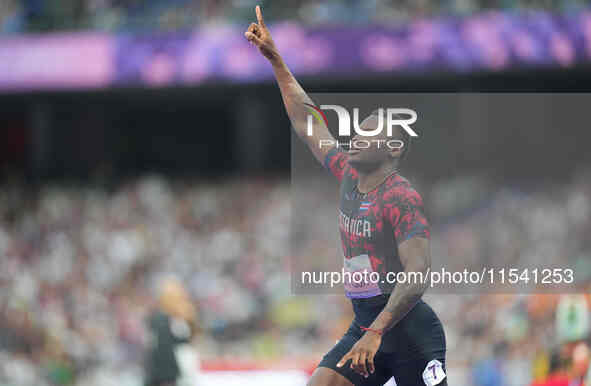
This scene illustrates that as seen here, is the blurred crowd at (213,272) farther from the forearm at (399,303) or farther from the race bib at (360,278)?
the forearm at (399,303)

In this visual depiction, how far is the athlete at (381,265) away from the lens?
4543 millimetres

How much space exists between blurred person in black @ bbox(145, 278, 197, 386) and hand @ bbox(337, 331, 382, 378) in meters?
3.01

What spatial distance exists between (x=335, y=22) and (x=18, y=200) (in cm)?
728

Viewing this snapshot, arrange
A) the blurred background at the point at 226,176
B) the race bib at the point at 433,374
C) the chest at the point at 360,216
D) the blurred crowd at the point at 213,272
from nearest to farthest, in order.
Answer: the race bib at the point at 433,374, the chest at the point at 360,216, the blurred crowd at the point at 213,272, the blurred background at the point at 226,176

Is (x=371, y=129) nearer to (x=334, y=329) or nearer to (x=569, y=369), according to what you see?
(x=569, y=369)

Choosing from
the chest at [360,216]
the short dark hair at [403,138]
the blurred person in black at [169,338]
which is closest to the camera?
the chest at [360,216]

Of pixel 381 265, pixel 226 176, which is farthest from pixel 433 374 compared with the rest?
pixel 226 176

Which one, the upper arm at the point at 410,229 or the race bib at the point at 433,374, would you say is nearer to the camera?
the upper arm at the point at 410,229

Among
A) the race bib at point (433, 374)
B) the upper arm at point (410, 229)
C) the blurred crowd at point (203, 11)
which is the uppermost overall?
the blurred crowd at point (203, 11)

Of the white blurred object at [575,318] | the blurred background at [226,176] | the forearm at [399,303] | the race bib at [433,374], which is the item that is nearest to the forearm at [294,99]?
the forearm at [399,303]

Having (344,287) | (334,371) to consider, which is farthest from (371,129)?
(334,371)

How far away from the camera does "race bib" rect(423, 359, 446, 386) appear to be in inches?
182

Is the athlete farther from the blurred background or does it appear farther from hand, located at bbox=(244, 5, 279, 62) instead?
the blurred background

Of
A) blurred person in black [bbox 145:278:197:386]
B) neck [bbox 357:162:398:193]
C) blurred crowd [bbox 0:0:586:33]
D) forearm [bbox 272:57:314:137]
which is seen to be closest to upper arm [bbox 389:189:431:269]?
neck [bbox 357:162:398:193]
